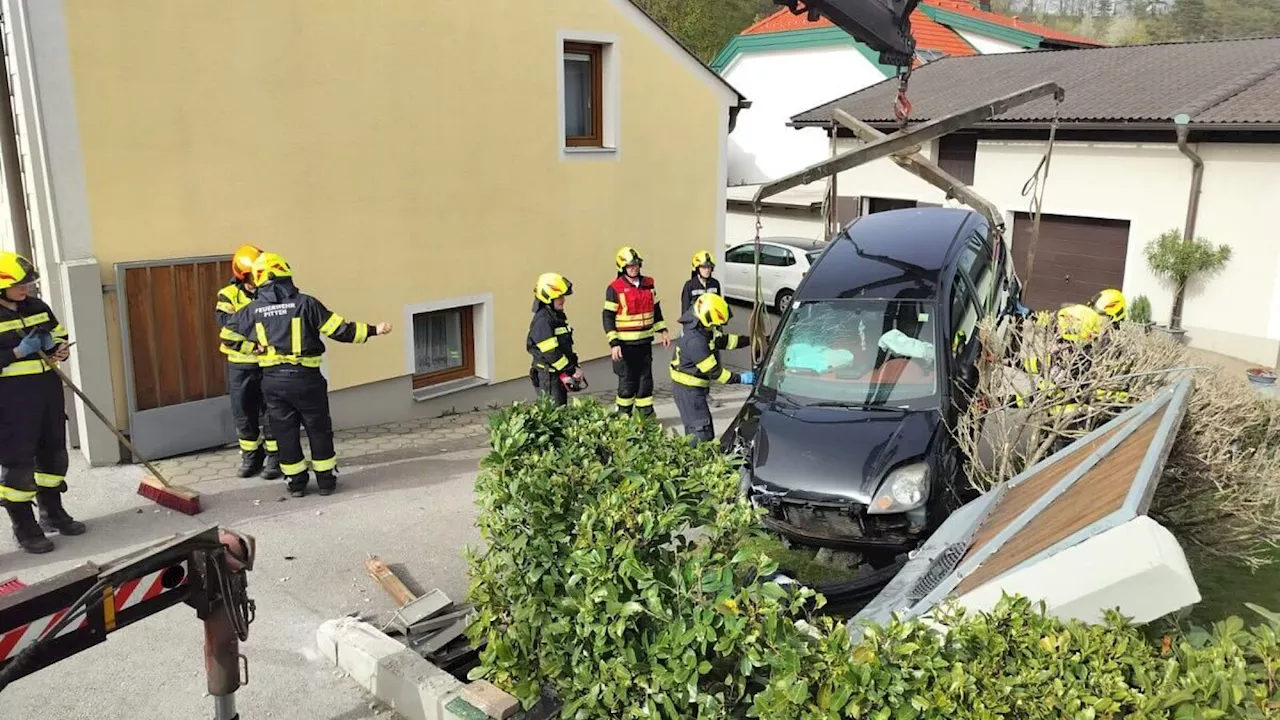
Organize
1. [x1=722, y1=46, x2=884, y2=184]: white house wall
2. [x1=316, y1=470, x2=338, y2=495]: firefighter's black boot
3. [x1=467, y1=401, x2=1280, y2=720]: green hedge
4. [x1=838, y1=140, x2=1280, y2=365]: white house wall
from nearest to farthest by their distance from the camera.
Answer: [x1=467, y1=401, x2=1280, y2=720]: green hedge
[x1=316, y1=470, x2=338, y2=495]: firefighter's black boot
[x1=838, y1=140, x2=1280, y2=365]: white house wall
[x1=722, y1=46, x2=884, y2=184]: white house wall

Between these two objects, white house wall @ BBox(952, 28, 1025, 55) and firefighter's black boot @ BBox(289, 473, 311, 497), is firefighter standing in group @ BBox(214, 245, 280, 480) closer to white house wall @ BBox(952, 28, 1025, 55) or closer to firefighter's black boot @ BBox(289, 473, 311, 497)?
firefighter's black boot @ BBox(289, 473, 311, 497)

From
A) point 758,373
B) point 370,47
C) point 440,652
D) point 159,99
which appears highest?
point 370,47

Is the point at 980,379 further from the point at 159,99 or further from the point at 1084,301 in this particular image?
the point at 1084,301

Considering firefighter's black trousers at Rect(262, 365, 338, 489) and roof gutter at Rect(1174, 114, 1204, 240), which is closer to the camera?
firefighter's black trousers at Rect(262, 365, 338, 489)

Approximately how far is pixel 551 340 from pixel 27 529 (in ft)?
13.8

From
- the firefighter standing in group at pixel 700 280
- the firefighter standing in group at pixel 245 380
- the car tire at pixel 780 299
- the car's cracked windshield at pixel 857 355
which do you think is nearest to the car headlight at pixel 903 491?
the car's cracked windshield at pixel 857 355

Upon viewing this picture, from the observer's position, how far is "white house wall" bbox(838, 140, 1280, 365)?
43.6 feet

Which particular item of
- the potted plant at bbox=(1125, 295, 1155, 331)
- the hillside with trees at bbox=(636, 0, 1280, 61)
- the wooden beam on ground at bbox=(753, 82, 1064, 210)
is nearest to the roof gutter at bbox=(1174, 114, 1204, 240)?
the potted plant at bbox=(1125, 295, 1155, 331)

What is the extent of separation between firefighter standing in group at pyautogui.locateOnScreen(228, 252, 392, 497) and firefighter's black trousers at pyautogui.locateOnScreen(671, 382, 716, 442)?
2.59 metres

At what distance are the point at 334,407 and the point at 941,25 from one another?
24.1m

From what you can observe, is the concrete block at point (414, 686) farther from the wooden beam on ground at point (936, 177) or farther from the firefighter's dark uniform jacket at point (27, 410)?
the wooden beam on ground at point (936, 177)

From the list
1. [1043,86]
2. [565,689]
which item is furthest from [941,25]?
[565,689]

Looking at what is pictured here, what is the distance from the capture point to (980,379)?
6.21 m

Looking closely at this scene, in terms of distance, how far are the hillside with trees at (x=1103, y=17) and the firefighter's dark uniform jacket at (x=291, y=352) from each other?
3066cm
